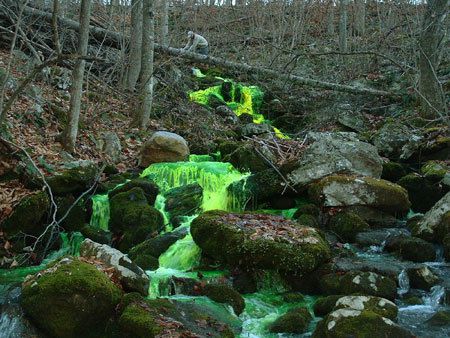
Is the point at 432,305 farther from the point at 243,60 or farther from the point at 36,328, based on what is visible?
the point at 243,60

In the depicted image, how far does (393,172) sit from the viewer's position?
1077 centimetres

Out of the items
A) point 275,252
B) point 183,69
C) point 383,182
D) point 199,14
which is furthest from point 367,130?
point 199,14

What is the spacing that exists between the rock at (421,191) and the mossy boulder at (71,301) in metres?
6.70

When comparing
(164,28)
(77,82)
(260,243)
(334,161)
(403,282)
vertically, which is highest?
(164,28)

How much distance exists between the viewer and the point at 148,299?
5.68m

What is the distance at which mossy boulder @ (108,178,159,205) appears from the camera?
31.3ft

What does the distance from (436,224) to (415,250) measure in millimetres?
781

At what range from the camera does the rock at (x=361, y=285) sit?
21.1ft

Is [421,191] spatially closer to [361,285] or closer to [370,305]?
[361,285]

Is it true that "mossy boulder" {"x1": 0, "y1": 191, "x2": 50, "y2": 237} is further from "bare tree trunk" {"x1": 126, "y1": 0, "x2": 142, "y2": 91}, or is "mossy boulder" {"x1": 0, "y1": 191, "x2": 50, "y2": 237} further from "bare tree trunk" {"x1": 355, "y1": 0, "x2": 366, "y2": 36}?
"bare tree trunk" {"x1": 355, "y1": 0, "x2": 366, "y2": 36}

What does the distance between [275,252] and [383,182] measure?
3.52 m

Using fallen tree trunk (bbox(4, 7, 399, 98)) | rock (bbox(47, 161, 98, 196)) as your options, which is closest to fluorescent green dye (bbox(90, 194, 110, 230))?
rock (bbox(47, 161, 98, 196))

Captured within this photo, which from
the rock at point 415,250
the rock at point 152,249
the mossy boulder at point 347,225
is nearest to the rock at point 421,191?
the mossy boulder at point 347,225

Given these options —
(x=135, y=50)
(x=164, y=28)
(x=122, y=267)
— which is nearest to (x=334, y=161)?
(x=122, y=267)
